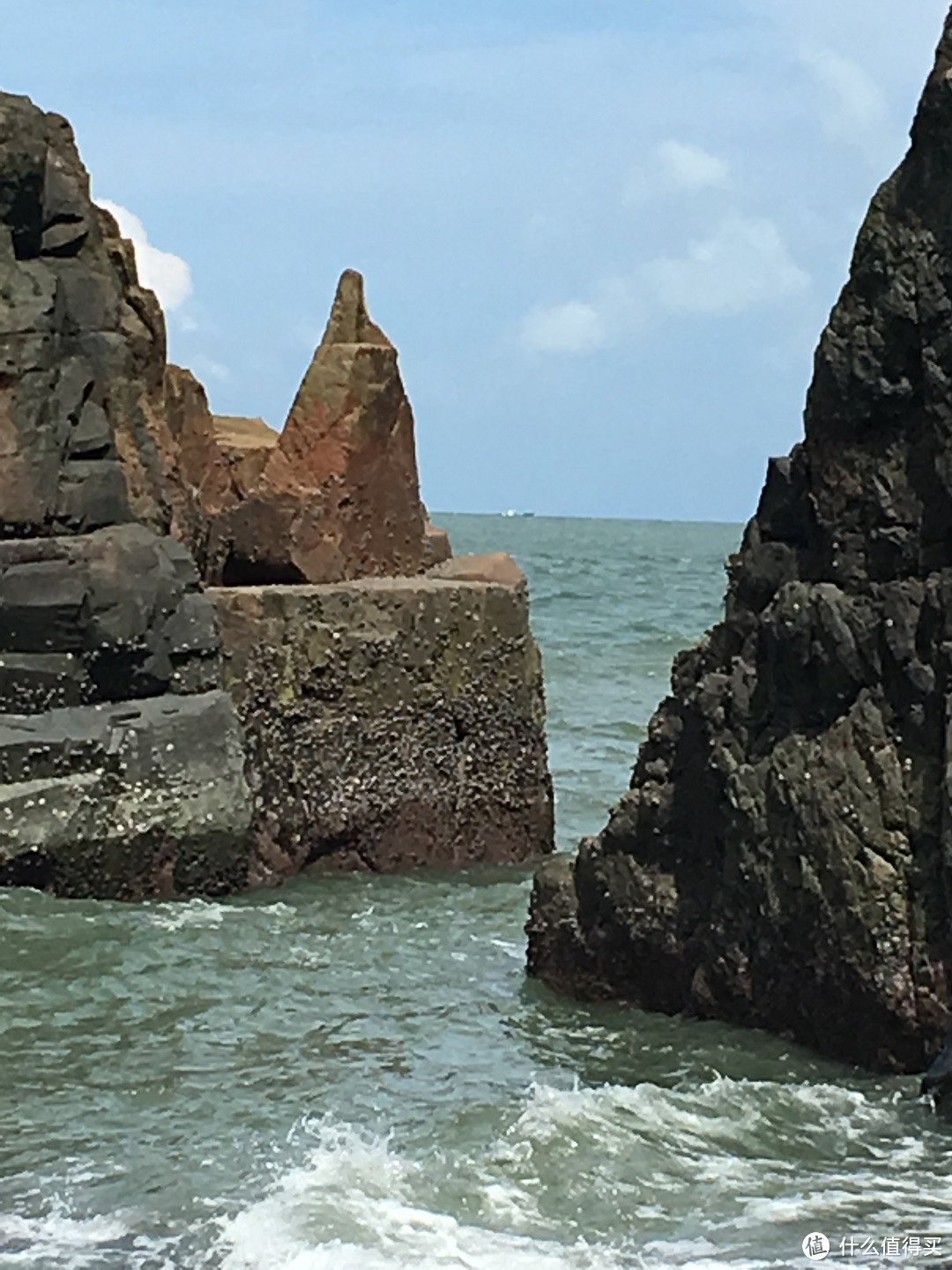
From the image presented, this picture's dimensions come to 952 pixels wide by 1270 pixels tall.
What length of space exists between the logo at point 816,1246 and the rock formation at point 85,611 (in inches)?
150

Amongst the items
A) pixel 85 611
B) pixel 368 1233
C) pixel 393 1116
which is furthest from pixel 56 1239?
pixel 85 611

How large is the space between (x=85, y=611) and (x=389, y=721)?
132 centimetres

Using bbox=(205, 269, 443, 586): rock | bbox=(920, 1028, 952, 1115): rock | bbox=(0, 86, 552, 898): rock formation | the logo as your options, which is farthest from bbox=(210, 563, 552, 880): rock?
the logo

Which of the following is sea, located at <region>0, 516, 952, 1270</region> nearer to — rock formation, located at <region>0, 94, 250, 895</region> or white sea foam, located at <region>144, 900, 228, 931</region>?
white sea foam, located at <region>144, 900, 228, 931</region>

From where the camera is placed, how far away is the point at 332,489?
338 inches

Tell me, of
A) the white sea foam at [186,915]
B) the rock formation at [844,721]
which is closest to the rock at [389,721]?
the white sea foam at [186,915]

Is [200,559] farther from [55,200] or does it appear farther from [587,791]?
[587,791]

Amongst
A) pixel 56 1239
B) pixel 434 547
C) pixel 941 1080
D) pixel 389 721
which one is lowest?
pixel 56 1239

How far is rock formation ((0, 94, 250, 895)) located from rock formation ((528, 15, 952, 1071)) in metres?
2.29

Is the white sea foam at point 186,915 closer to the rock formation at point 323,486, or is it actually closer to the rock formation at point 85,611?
the rock formation at point 85,611

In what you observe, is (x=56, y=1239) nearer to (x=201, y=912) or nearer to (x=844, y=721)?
(x=844, y=721)

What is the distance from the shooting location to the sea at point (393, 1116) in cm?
383

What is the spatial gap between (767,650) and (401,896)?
270 cm

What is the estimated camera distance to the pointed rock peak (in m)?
9.31
